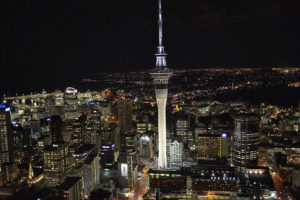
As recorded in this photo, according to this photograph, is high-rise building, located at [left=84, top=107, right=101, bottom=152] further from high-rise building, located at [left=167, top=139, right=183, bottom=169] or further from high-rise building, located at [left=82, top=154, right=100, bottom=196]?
high-rise building, located at [left=167, top=139, right=183, bottom=169]

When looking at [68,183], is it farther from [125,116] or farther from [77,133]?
[125,116]

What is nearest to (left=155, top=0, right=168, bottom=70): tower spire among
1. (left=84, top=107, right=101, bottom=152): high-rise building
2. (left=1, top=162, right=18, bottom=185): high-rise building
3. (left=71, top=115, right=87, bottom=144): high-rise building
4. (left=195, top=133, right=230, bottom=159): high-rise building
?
(left=195, top=133, right=230, bottom=159): high-rise building

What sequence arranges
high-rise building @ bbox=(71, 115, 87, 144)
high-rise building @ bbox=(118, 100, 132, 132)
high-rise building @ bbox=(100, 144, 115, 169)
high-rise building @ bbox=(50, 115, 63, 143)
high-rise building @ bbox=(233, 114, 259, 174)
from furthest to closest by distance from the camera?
high-rise building @ bbox=(118, 100, 132, 132) < high-rise building @ bbox=(71, 115, 87, 144) < high-rise building @ bbox=(50, 115, 63, 143) < high-rise building @ bbox=(233, 114, 259, 174) < high-rise building @ bbox=(100, 144, 115, 169)

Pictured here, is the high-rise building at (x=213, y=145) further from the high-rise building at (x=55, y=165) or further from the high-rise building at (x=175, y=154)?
the high-rise building at (x=55, y=165)

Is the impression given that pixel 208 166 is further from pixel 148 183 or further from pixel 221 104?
pixel 221 104

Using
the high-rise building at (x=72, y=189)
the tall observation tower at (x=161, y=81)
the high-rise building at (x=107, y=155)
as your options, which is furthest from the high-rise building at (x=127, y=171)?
the high-rise building at (x=72, y=189)

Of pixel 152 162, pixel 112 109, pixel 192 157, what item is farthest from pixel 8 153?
pixel 112 109
